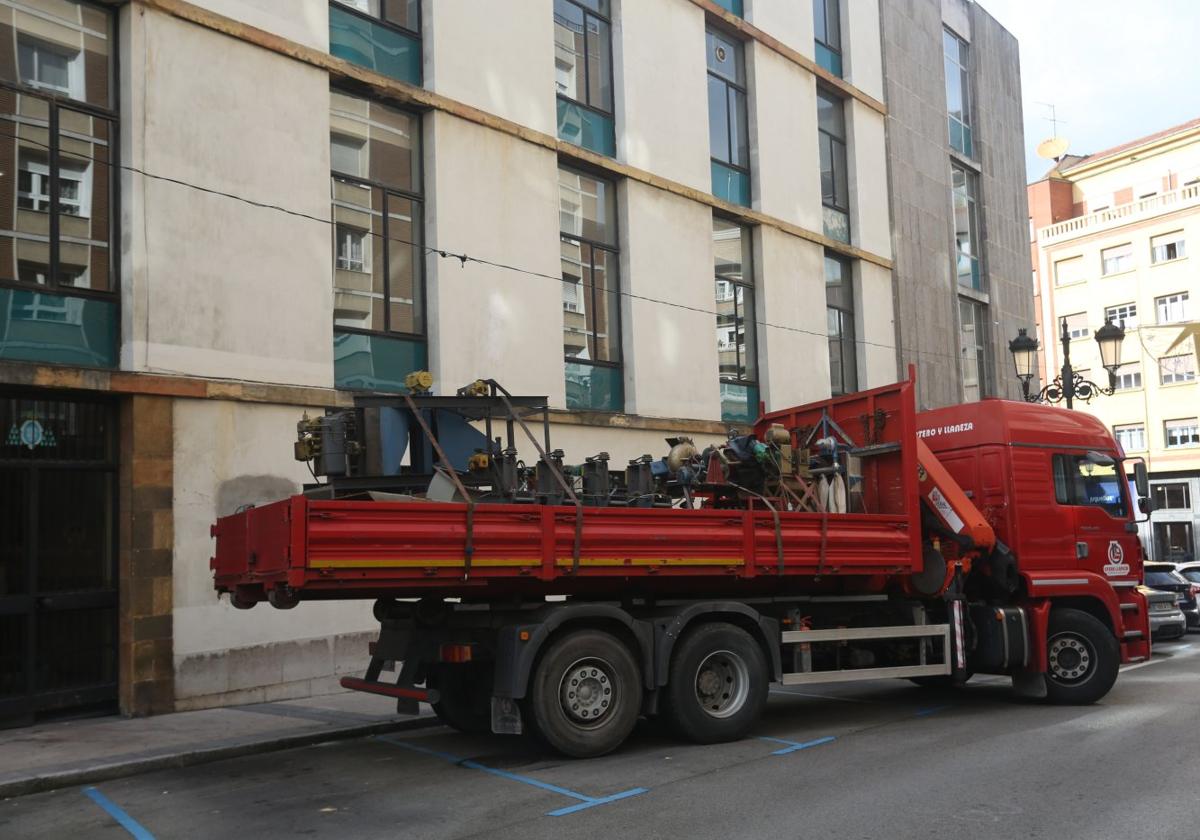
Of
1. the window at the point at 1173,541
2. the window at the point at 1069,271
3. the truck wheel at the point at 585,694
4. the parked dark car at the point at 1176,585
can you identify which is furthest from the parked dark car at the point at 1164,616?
the window at the point at 1069,271

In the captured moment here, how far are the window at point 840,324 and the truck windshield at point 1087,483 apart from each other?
10445 millimetres

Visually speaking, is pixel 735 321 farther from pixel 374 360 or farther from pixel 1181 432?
pixel 1181 432

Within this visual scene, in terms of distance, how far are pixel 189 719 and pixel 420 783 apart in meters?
4.09

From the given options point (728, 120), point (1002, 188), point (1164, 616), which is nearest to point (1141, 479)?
point (1164, 616)

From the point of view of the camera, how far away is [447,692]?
9.48 metres

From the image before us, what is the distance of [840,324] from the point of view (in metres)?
22.7

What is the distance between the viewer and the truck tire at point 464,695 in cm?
873

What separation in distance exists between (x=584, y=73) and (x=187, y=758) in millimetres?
12225

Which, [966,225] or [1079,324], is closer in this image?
[966,225]

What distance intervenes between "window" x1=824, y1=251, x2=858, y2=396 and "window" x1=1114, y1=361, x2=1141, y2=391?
27.3 metres

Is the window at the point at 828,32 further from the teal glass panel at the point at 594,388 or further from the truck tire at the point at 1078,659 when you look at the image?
the truck tire at the point at 1078,659

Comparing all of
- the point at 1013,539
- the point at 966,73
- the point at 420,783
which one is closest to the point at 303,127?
the point at 420,783

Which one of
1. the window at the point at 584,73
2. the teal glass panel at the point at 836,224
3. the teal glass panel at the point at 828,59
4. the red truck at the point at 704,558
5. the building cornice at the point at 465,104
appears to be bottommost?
the red truck at the point at 704,558

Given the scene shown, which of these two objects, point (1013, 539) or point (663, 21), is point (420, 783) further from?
point (663, 21)
